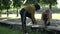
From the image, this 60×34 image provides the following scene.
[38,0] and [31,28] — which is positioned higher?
[38,0]

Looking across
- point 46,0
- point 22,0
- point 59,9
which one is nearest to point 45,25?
point 46,0

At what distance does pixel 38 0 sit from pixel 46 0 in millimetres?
1192

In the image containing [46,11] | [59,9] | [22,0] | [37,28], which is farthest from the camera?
[59,9]

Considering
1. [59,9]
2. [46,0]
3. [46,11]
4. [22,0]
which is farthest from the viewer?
[59,9]

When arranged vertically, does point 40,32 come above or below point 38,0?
below

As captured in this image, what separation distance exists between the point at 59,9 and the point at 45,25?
55.0m

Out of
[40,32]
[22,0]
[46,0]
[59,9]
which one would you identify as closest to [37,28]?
[40,32]

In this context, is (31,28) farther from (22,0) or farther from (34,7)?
(22,0)

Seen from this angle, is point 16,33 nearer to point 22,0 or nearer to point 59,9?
point 22,0

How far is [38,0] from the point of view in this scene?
3078 centimetres

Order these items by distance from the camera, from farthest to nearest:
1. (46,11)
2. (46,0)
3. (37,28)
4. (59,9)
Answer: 1. (59,9)
2. (46,0)
3. (37,28)
4. (46,11)

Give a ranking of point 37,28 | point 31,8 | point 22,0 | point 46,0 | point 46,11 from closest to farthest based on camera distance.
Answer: point 31,8, point 46,11, point 37,28, point 46,0, point 22,0

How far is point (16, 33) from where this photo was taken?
1200 centimetres

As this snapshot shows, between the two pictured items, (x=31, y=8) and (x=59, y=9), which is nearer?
(x=31, y=8)
